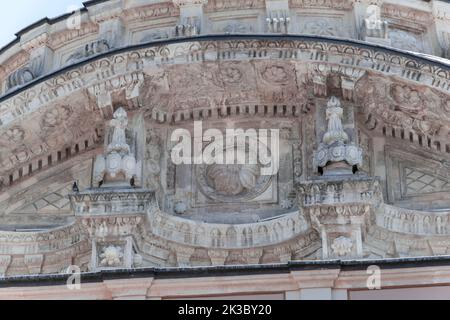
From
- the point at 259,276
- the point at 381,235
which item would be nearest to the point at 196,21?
the point at 381,235

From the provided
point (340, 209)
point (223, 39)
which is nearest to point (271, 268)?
point (340, 209)

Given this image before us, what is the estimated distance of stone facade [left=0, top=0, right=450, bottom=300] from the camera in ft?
43.7

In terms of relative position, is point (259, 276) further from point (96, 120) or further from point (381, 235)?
point (96, 120)

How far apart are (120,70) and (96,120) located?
0.69 m

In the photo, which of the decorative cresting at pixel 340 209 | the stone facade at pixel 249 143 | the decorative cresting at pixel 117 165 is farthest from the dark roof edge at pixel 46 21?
the decorative cresting at pixel 340 209

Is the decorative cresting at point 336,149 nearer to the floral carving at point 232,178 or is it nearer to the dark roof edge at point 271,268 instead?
the floral carving at point 232,178

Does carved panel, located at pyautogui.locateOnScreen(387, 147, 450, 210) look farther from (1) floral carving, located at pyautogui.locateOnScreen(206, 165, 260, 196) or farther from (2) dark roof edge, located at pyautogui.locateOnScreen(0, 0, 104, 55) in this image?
(2) dark roof edge, located at pyautogui.locateOnScreen(0, 0, 104, 55)

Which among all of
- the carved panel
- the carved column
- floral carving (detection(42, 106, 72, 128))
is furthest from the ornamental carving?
floral carving (detection(42, 106, 72, 128))

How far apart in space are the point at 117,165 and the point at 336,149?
2.37 m

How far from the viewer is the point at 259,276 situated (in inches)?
437

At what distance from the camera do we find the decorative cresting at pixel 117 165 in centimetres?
1370

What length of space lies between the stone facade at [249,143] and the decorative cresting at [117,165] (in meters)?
0.02
